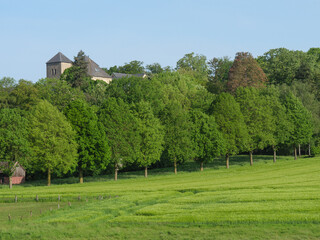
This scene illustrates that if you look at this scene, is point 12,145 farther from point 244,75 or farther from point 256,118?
point 244,75

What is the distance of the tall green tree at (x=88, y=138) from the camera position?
8050 centimetres

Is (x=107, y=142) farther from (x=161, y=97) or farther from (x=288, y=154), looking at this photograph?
(x=288, y=154)

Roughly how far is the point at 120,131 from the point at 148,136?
213 inches

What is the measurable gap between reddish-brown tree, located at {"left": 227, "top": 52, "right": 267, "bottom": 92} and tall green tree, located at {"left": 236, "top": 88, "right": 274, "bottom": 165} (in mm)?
14709

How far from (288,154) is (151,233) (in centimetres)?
9664

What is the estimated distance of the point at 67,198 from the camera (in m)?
55.6

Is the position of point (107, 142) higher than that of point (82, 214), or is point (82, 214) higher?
point (107, 142)

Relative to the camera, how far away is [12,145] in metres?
80.9

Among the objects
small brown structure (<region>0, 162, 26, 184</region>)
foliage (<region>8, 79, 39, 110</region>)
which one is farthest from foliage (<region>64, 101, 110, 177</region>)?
foliage (<region>8, 79, 39, 110</region>)

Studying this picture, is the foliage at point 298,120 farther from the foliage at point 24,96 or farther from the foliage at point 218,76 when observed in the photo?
the foliage at point 24,96

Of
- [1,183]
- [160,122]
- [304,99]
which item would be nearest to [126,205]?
[160,122]

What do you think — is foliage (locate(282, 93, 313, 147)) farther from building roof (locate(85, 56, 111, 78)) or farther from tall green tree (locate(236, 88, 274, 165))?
building roof (locate(85, 56, 111, 78))

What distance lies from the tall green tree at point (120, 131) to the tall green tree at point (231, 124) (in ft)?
64.6

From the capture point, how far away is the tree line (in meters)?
80.5
